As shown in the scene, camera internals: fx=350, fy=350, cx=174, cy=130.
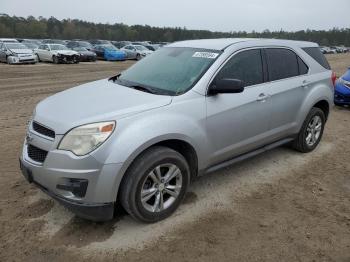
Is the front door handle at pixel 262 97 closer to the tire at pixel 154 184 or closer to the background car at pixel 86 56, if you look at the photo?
the tire at pixel 154 184

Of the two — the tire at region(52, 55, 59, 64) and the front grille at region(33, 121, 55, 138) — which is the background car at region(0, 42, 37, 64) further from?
the front grille at region(33, 121, 55, 138)

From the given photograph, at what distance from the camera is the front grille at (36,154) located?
3298mm

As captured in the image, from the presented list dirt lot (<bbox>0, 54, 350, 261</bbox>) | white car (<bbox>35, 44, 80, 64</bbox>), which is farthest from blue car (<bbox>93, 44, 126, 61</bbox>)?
dirt lot (<bbox>0, 54, 350, 261</bbox>)

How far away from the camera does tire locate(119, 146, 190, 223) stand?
3.29 m

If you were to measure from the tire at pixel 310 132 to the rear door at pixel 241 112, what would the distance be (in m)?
1.12

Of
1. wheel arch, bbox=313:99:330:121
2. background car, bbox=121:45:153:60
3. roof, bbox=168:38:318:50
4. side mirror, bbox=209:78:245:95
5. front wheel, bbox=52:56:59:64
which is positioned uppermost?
roof, bbox=168:38:318:50

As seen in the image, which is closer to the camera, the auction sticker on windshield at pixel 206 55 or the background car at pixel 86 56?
the auction sticker on windshield at pixel 206 55

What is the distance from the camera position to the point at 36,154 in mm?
Result: 3398

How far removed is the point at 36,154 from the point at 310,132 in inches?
165

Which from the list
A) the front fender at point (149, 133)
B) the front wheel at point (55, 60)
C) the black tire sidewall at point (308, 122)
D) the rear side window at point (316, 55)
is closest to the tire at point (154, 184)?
the front fender at point (149, 133)

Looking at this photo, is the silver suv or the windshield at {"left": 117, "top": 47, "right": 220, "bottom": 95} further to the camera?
the windshield at {"left": 117, "top": 47, "right": 220, "bottom": 95}

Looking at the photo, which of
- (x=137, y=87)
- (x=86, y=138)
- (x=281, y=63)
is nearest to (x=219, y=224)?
(x=86, y=138)

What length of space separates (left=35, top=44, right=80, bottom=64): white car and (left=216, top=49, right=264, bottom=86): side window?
72.0 ft

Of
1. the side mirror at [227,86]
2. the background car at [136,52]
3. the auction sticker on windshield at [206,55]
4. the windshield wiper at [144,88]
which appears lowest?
the background car at [136,52]
